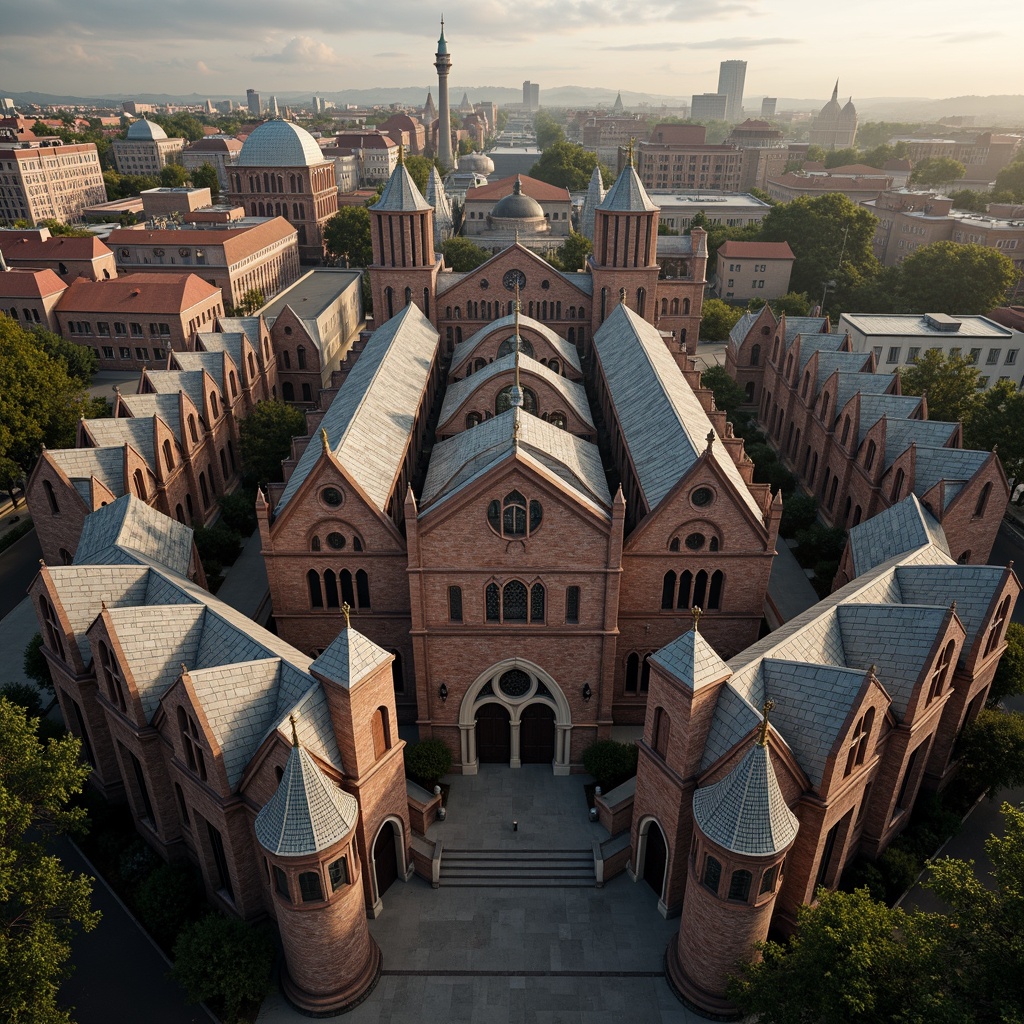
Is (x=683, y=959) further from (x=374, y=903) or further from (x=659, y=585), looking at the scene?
(x=659, y=585)

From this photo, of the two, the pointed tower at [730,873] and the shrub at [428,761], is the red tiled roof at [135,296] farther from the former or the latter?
the pointed tower at [730,873]

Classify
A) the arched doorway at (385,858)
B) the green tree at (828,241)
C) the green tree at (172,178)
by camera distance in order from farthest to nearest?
the green tree at (172,178)
the green tree at (828,241)
the arched doorway at (385,858)

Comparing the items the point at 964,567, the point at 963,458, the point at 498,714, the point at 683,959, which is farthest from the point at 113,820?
the point at 963,458

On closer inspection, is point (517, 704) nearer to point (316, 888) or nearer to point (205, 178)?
point (316, 888)

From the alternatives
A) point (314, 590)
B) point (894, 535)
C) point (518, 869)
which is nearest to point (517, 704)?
point (518, 869)

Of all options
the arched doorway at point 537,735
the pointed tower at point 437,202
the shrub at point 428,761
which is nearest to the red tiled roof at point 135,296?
the pointed tower at point 437,202

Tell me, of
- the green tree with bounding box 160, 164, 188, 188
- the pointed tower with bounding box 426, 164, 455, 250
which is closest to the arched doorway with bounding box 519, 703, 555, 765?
the pointed tower with bounding box 426, 164, 455, 250
